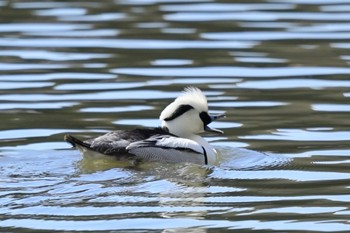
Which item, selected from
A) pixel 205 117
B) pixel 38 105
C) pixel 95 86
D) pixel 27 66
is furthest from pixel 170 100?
pixel 27 66

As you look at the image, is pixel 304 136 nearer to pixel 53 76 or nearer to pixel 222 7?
pixel 53 76

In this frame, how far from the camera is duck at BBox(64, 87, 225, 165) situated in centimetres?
1281

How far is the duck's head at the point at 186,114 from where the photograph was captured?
44.3ft

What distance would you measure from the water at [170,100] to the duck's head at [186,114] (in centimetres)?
40

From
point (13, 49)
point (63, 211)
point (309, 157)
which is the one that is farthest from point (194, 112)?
point (13, 49)

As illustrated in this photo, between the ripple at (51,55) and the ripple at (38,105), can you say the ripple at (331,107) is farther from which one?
the ripple at (51,55)

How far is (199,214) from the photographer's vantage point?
1078 centimetres

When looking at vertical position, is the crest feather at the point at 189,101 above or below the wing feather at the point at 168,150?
above

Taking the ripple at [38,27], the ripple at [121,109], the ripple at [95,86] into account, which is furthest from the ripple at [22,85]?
the ripple at [38,27]

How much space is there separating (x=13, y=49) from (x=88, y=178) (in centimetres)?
728

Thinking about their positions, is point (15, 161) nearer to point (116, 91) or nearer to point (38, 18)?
point (116, 91)

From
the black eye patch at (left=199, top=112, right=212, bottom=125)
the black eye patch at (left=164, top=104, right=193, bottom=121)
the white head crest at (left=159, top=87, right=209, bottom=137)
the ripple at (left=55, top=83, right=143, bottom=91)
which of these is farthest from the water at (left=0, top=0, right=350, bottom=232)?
the black eye patch at (left=164, top=104, right=193, bottom=121)

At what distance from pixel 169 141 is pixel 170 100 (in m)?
3.08

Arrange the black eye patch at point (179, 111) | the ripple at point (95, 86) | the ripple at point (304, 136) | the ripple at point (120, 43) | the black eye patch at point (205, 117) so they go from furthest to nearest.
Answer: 1. the ripple at point (120, 43)
2. the ripple at point (95, 86)
3. the ripple at point (304, 136)
4. the black eye patch at point (205, 117)
5. the black eye patch at point (179, 111)
